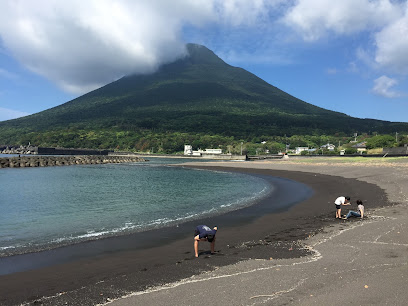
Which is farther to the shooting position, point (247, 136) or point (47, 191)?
point (247, 136)

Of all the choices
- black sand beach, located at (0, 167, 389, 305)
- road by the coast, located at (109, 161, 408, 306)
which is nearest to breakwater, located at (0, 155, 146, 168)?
black sand beach, located at (0, 167, 389, 305)

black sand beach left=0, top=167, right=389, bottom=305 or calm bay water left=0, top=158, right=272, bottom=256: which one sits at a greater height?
black sand beach left=0, top=167, right=389, bottom=305

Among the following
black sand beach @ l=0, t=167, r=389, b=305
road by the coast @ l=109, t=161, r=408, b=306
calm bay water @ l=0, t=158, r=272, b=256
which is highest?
road by the coast @ l=109, t=161, r=408, b=306

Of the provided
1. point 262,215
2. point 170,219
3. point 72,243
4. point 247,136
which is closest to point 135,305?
point 72,243

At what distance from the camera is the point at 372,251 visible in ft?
31.5

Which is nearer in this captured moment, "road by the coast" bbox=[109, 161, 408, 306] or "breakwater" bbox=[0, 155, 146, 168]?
"road by the coast" bbox=[109, 161, 408, 306]

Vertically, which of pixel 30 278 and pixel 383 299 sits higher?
pixel 383 299

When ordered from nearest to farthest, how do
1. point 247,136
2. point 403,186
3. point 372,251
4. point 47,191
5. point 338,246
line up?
1. point 372,251
2. point 338,246
3. point 403,186
4. point 47,191
5. point 247,136

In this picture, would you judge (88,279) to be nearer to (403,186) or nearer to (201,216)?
(201,216)

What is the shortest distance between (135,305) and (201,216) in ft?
37.8

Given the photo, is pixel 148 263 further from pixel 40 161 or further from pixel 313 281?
pixel 40 161

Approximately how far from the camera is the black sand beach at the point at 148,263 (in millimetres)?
7520

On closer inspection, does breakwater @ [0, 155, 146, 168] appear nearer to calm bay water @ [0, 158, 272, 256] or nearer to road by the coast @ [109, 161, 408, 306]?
calm bay water @ [0, 158, 272, 256]

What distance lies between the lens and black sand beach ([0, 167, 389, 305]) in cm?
752
